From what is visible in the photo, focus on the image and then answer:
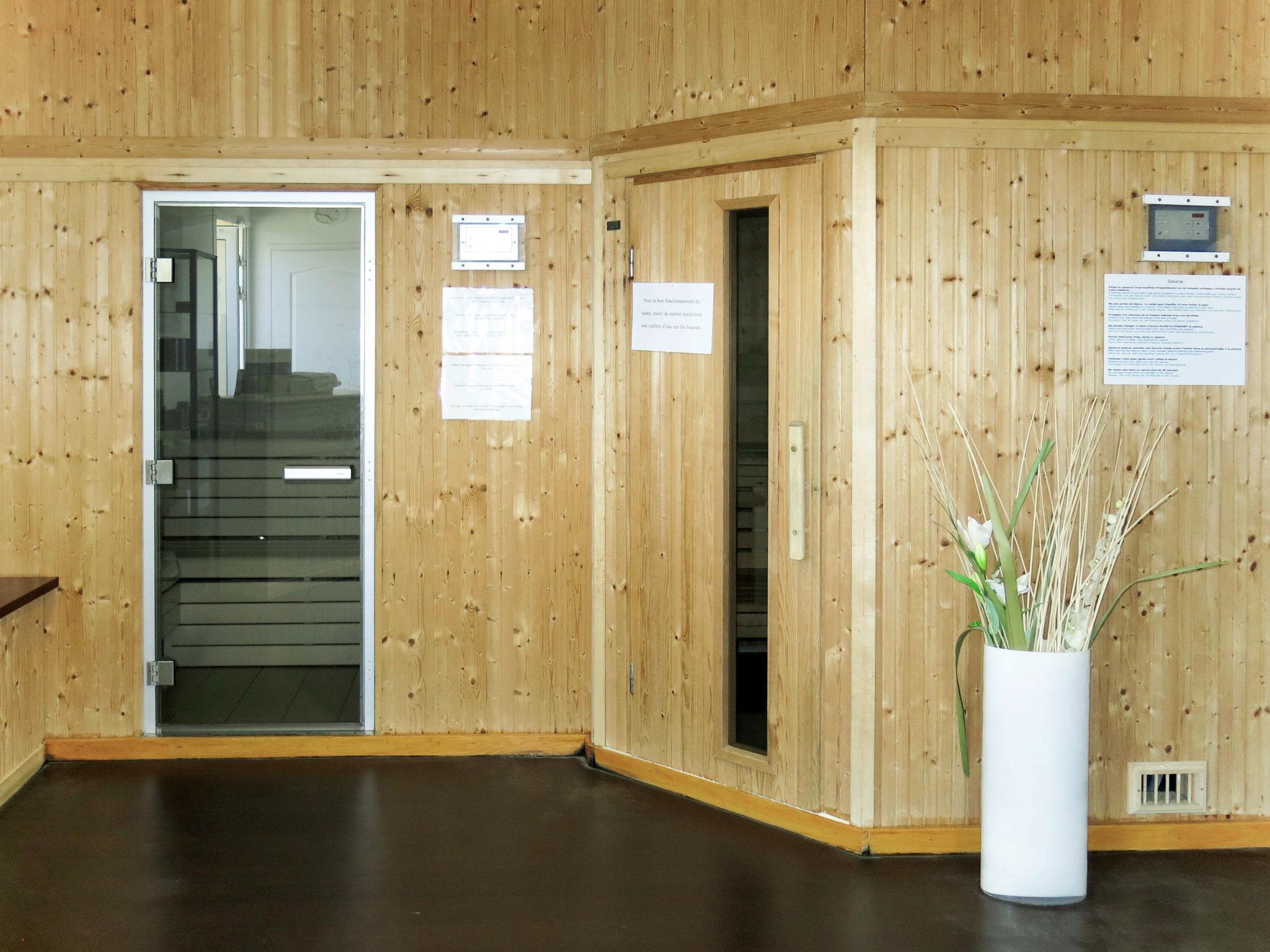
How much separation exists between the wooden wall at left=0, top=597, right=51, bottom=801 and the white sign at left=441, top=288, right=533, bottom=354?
1910 millimetres

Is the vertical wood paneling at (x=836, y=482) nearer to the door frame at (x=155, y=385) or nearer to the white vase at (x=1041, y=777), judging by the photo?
the white vase at (x=1041, y=777)

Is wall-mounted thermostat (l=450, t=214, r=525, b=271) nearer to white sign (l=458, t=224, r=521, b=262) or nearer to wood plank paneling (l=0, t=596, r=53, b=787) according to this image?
white sign (l=458, t=224, r=521, b=262)

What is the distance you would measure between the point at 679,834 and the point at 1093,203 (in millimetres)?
2467

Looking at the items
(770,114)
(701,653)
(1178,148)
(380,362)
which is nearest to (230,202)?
(380,362)

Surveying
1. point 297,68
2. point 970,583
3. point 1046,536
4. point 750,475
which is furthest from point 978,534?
point 297,68

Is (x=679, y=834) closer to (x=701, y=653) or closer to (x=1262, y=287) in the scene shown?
(x=701, y=653)

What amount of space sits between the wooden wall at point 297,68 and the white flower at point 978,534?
2264mm


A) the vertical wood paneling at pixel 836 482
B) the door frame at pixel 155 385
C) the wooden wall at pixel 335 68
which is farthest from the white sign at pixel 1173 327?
the door frame at pixel 155 385

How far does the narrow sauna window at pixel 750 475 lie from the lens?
4.27 meters

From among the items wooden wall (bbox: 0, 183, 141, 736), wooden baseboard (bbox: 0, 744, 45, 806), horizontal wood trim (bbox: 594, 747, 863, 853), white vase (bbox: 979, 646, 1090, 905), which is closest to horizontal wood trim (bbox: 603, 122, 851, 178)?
white vase (bbox: 979, 646, 1090, 905)

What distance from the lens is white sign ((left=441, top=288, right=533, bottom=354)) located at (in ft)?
16.2

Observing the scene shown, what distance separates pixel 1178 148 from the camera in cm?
396

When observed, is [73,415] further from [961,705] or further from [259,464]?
[961,705]

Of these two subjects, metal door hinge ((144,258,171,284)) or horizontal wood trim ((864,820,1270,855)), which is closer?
horizontal wood trim ((864,820,1270,855))
